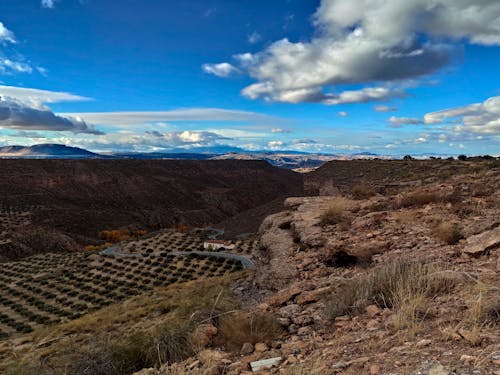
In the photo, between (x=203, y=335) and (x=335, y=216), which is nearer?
(x=203, y=335)

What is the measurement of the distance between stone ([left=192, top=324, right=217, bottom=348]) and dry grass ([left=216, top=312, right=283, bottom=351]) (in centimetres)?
12

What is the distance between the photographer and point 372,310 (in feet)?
16.7

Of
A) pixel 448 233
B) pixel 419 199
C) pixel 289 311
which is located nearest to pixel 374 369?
pixel 289 311

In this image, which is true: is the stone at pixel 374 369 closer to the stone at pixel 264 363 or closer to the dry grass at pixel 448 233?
the stone at pixel 264 363

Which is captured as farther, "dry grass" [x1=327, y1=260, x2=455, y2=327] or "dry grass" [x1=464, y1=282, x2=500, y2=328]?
"dry grass" [x1=327, y1=260, x2=455, y2=327]

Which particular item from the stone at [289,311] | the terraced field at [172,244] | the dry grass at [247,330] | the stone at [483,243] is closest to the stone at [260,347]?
the dry grass at [247,330]

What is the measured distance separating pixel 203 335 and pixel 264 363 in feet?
4.84

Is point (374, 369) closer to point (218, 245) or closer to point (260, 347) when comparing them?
point (260, 347)

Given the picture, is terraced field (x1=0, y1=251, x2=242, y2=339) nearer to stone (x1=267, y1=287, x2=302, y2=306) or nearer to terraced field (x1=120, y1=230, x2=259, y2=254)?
terraced field (x1=120, y1=230, x2=259, y2=254)

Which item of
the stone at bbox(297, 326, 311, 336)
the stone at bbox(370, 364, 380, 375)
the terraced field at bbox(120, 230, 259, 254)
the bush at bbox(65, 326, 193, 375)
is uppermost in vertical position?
the stone at bbox(370, 364, 380, 375)

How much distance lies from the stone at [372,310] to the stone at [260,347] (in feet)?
4.89

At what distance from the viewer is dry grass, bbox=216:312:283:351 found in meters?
5.10

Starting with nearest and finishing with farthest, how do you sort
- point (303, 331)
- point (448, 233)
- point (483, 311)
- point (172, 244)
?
point (483, 311) < point (303, 331) < point (448, 233) < point (172, 244)

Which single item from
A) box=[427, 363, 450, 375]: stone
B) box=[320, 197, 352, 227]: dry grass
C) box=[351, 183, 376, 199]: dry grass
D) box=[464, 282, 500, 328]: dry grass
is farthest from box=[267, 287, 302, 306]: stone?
box=[351, 183, 376, 199]: dry grass
